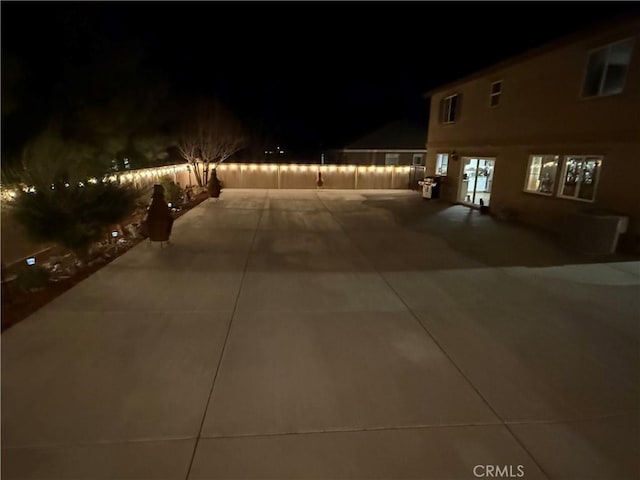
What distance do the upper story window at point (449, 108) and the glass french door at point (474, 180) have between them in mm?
2082

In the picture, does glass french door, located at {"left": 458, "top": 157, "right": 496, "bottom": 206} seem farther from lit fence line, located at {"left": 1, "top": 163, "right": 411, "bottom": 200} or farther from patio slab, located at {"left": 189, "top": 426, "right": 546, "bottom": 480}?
patio slab, located at {"left": 189, "top": 426, "right": 546, "bottom": 480}

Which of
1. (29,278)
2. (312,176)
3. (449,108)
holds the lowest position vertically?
(29,278)

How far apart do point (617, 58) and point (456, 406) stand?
9.33m

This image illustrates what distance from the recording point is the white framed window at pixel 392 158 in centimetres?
2332

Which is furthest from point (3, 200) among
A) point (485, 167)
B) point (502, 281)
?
A: point (485, 167)

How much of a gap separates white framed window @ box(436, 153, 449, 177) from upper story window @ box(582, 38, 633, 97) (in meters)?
6.76

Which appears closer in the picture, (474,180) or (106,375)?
(106,375)

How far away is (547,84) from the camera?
971 centimetres

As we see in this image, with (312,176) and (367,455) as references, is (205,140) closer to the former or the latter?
(312,176)

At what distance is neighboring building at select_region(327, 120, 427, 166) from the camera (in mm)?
23219

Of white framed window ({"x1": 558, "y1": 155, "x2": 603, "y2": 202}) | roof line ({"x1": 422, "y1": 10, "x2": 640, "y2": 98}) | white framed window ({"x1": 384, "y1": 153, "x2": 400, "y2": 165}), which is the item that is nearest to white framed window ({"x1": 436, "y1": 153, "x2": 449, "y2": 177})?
roof line ({"x1": 422, "y1": 10, "x2": 640, "y2": 98})

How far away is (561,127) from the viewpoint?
365 inches

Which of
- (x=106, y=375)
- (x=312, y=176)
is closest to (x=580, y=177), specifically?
(x=106, y=375)

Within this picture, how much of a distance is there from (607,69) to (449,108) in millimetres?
7277
